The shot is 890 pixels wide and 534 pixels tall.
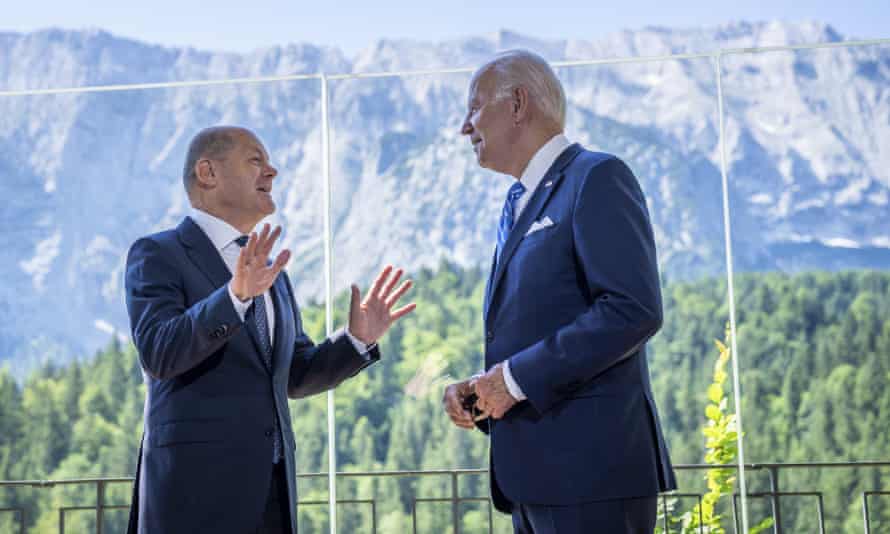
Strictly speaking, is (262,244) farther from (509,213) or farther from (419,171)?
(419,171)

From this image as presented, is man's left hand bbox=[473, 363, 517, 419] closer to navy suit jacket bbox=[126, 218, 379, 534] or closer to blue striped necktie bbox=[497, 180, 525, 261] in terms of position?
blue striped necktie bbox=[497, 180, 525, 261]

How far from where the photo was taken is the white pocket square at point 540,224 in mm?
1751

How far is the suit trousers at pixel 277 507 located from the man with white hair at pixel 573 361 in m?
0.42

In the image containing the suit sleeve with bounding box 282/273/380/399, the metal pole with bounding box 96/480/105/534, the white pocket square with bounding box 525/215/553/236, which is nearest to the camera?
the white pocket square with bounding box 525/215/553/236

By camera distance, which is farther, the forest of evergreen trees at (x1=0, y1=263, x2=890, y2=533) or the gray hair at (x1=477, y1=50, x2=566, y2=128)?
the forest of evergreen trees at (x1=0, y1=263, x2=890, y2=533)

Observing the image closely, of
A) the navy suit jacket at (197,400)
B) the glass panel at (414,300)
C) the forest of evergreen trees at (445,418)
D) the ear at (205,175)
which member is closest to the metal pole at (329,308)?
the ear at (205,175)

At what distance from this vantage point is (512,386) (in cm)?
168

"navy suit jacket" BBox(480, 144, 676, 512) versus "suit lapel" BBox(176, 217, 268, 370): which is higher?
"suit lapel" BBox(176, 217, 268, 370)

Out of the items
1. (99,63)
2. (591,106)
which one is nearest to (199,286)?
(591,106)

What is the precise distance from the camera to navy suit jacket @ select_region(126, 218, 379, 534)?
1886 millimetres

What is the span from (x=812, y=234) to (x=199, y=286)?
7.78 metres

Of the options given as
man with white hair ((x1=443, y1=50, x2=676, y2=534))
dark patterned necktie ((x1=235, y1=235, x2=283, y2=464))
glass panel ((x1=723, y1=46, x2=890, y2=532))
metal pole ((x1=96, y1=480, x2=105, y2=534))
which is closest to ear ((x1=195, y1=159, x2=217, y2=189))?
dark patterned necktie ((x1=235, y1=235, x2=283, y2=464))

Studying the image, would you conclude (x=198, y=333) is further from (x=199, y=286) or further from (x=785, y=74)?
(x=785, y=74)

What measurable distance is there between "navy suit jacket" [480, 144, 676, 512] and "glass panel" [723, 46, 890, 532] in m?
5.49
